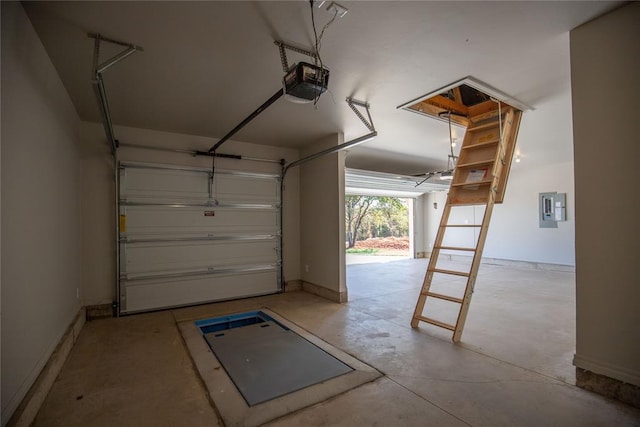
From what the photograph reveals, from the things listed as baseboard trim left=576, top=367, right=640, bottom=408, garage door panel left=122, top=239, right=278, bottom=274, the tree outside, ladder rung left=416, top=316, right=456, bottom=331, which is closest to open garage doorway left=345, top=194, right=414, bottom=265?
the tree outside

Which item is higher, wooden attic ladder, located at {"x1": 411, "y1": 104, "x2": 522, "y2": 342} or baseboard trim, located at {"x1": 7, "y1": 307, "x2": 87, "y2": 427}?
wooden attic ladder, located at {"x1": 411, "y1": 104, "x2": 522, "y2": 342}

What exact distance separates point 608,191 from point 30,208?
3.92 meters

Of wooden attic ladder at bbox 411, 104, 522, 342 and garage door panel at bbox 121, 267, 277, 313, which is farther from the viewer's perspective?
garage door panel at bbox 121, 267, 277, 313

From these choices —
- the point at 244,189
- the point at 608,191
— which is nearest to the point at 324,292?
the point at 244,189

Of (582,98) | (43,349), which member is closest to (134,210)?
(43,349)

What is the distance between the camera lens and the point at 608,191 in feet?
6.50

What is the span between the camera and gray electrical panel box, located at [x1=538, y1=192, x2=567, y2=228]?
278 inches

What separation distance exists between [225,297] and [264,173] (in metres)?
2.19

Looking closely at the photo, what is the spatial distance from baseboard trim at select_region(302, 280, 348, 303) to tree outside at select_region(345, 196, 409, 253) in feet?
38.9

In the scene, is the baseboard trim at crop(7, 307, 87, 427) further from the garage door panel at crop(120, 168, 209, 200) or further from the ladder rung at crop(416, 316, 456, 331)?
the ladder rung at crop(416, 316, 456, 331)

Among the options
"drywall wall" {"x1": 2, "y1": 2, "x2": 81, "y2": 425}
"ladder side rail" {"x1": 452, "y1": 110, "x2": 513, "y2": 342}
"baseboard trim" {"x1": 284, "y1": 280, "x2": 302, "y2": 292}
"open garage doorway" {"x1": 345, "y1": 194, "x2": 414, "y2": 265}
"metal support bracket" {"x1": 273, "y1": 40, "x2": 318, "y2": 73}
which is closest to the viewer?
"drywall wall" {"x1": 2, "y1": 2, "x2": 81, "y2": 425}

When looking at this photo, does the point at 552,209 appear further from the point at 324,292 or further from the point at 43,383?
the point at 43,383

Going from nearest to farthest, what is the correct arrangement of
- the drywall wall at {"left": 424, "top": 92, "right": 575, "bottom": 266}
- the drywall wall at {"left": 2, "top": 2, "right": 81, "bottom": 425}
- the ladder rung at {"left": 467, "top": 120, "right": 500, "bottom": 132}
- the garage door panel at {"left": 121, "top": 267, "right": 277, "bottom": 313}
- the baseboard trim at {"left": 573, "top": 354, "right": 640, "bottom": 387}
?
the drywall wall at {"left": 2, "top": 2, "right": 81, "bottom": 425}, the baseboard trim at {"left": 573, "top": 354, "right": 640, "bottom": 387}, the ladder rung at {"left": 467, "top": 120, "right": 500, "bottom": 132}, the garage door panel at {"left": 121, "top": 267, "right": 277, "bottom": 313}, the drywall wall at {"left": 424, "top": 92, "right": 575, "bottom": 266}

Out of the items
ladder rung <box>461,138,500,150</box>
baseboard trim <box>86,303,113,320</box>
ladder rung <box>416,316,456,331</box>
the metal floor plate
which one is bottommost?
the metal floor plate
